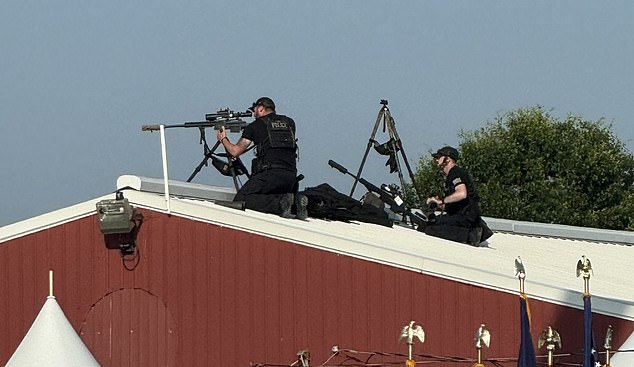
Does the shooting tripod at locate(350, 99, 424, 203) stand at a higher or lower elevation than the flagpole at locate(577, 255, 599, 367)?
higher

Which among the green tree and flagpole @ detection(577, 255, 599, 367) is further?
the green tree

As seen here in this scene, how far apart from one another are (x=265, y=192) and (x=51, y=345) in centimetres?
381

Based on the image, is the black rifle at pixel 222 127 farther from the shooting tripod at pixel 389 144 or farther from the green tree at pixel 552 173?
the green tree at pixel 552 173

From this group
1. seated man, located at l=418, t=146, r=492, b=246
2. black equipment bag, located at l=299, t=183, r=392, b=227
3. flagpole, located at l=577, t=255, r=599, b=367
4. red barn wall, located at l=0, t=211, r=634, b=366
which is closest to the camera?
flagpole, located at l=577, t=255, r=599, b=367

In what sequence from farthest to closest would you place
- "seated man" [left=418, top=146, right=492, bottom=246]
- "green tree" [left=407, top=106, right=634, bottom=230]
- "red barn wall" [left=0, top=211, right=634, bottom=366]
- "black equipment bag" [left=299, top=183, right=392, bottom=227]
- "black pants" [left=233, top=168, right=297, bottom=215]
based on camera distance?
"green tree" [left=407, top=106, right=634, bottom=230], "black equipment bag" [left=299, top=183, right=392, bottom=227], "seated man" [left=418, top=146, right=492, bottom=246], "black pants" [left=233, top=168, right=297, bottom=215], "red barn wall" [left=0, top=211, right=634, bottom=366]

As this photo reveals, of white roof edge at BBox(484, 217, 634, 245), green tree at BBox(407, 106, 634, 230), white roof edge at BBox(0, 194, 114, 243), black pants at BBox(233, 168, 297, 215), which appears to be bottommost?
white roof edge at BBox(0, 194, 114, 243)

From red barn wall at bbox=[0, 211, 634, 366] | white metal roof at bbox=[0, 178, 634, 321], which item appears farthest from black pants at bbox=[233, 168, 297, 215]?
red barn wall at bbox=[0, 211, 634, 366]

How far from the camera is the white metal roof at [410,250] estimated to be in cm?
1548

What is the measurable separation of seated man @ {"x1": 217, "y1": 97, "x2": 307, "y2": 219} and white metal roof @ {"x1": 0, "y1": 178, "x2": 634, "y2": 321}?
0.34 metres

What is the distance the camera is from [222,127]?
720 inches

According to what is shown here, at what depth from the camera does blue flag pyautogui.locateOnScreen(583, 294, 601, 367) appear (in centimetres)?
1421

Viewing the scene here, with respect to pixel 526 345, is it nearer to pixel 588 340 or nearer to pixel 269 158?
pixel 588 340

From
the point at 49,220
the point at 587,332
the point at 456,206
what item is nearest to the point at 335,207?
the point at 456,206

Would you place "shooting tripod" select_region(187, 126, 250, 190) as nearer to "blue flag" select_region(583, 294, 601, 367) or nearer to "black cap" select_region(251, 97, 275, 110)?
"black cap" select_region(251, 97, 275, 110)
